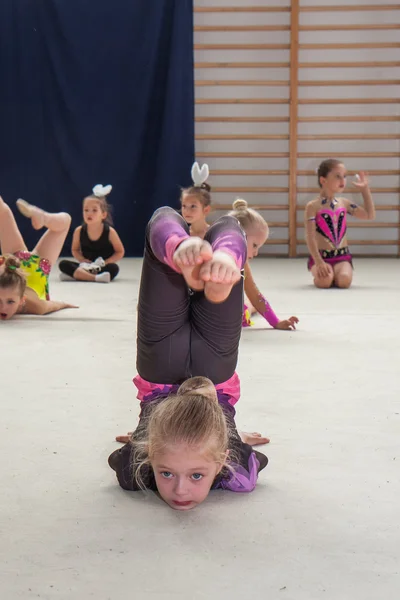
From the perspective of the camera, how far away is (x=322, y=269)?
420 cm

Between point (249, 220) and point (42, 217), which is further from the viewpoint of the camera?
point (42, 217)

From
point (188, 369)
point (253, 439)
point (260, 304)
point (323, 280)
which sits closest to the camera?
point (188, 369)

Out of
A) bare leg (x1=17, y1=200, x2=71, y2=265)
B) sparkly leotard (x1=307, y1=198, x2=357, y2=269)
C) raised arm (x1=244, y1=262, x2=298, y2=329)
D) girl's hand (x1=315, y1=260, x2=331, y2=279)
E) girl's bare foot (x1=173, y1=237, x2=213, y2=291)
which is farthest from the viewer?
sparkly leotard (x1=307, y1=198, x2=357, y2=269)

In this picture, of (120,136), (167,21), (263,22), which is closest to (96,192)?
(120,136)

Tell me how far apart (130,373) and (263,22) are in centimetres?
401

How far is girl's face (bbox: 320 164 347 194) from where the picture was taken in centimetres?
427

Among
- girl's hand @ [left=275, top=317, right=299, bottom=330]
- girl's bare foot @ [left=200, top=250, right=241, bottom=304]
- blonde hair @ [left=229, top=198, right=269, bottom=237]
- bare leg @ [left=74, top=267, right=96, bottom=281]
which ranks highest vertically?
girl's bare foot @ [left=200, top=250, right=241, bottom=304]

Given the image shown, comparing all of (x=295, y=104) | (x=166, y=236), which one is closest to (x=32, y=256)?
(x=166, y=236)

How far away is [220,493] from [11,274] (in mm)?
1799

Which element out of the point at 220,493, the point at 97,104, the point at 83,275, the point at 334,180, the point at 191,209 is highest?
the point at 97,104

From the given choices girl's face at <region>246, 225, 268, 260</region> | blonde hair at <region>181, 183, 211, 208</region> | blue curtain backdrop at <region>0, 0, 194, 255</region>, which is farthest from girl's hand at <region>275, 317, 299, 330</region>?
blue curtain backdrop at <region>0, 0, 194, 255</region>

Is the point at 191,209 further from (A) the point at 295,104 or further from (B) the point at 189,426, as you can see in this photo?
(B) the point at 189,426

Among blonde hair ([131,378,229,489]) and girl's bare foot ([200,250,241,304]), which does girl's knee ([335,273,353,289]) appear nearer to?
blonde hair ([131,378,229,489])

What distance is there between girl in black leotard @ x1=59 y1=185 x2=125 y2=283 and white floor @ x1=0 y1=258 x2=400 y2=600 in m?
1.80
